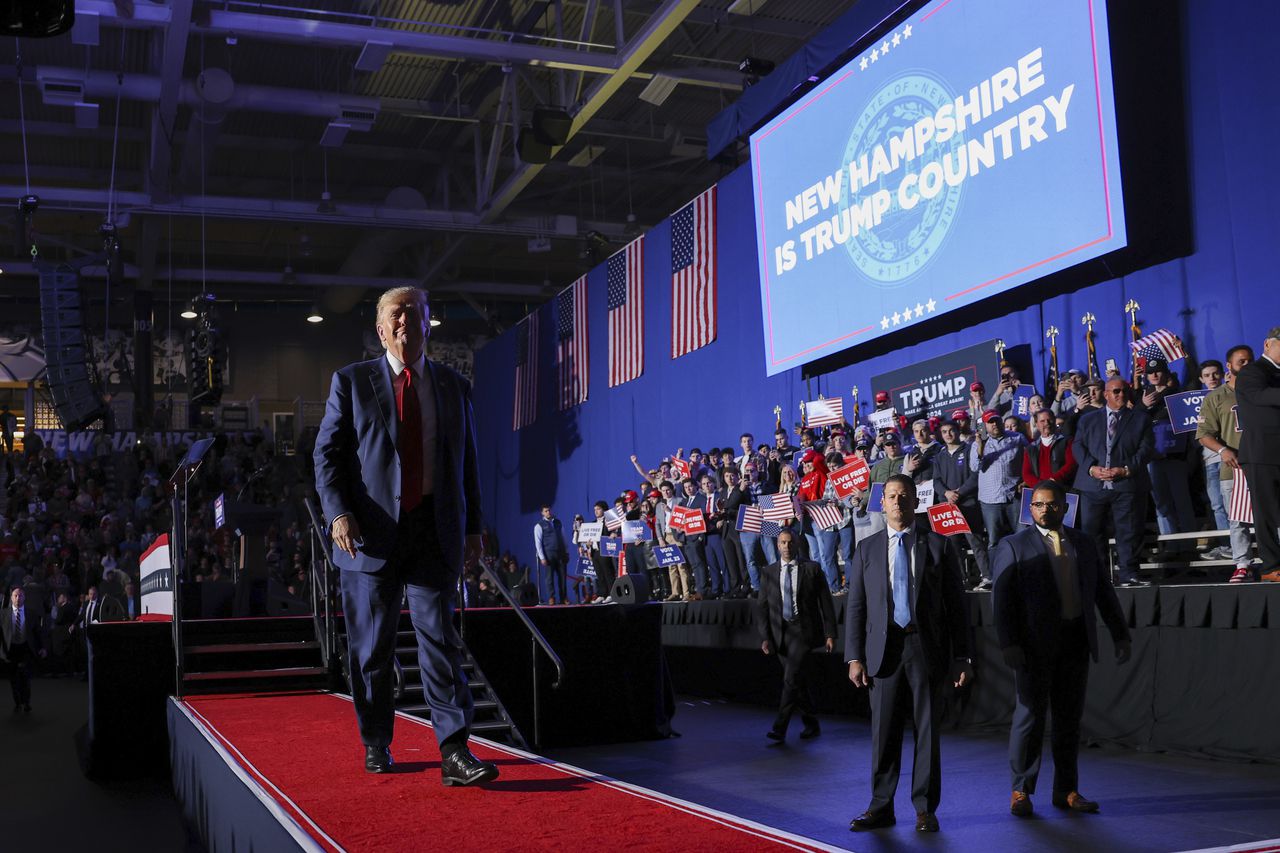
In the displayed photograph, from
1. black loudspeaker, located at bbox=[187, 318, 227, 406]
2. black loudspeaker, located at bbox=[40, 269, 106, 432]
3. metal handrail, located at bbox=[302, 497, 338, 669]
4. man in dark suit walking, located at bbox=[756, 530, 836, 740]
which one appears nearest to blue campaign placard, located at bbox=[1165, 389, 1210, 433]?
man in dark suit walking, located at bbox=[756, 530, 836, 740]

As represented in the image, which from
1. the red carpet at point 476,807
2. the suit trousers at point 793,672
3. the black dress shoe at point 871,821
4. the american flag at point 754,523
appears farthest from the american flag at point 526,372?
the red carpet at point 476,807

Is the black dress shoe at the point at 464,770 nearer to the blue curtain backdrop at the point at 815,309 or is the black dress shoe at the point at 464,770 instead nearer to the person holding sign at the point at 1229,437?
the person holding sign at the point at 1229,437

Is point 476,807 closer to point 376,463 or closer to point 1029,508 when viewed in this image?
point 376,463

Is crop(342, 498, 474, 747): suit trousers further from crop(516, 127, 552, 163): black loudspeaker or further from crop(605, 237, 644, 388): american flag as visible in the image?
crop(605, 237, 644, 388): american flag

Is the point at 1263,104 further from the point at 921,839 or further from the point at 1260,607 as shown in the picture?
the point at 921,839

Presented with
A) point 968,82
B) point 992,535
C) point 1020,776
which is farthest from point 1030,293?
point 1020,776

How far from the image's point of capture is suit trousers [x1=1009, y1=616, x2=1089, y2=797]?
5105mm

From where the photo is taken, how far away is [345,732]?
16.3 feet

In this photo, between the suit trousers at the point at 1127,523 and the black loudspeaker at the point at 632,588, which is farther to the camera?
the black loudspeaker at the point at 632,588

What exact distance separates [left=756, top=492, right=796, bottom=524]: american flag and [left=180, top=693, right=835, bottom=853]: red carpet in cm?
790

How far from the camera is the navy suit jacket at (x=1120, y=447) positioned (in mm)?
8453

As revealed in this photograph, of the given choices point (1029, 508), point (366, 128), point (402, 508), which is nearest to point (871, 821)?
point (402, 508)

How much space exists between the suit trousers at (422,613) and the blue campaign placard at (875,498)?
7503 millimetres

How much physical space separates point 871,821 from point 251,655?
200 inches
